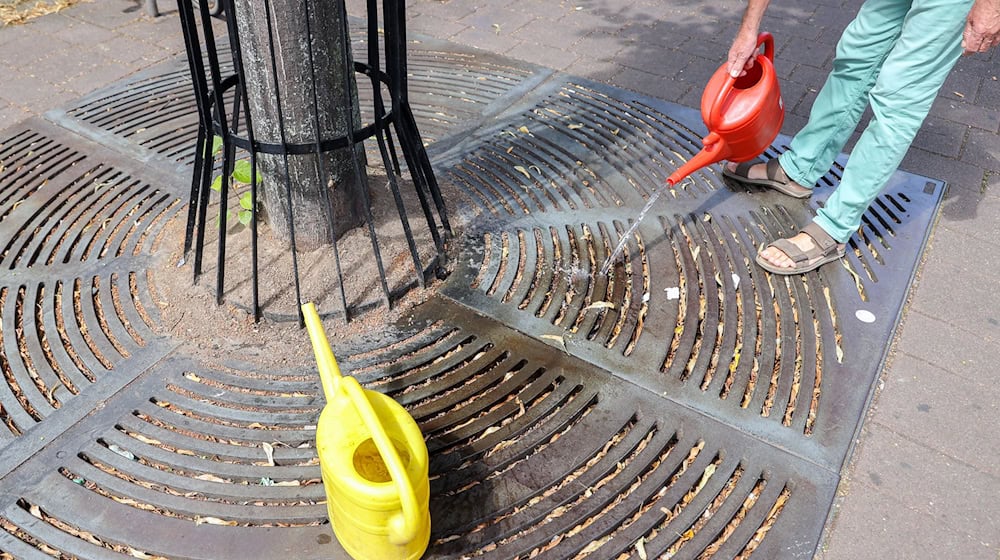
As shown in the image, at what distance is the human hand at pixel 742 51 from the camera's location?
96.7 inches

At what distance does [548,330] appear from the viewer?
7.73 feet

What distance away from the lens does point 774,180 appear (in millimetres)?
3098

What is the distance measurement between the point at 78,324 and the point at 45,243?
535mm

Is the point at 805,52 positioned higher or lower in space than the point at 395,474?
lower

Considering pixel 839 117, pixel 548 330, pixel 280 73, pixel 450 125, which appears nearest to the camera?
pixel 280 73

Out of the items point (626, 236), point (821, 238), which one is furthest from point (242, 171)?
point (821, 238)

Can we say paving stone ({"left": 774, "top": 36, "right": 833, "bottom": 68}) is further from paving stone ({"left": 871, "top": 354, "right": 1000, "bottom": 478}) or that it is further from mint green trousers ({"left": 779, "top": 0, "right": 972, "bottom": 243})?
paving stone ({"left": 871, "top": 354, "right": 1000, "bottom": 478})

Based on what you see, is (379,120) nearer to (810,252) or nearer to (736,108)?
(736,108)

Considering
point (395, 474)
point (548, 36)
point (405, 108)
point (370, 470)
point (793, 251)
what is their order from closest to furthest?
1. point (395, 474)
2. point (370, 470)
3. point (405, 108)
4. point (793, 251)
5. point (548, 36)

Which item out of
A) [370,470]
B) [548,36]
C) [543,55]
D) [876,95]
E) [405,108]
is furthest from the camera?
[548,36]

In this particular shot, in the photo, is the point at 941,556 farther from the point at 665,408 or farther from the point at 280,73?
the point at 280,73

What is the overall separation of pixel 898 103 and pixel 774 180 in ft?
2.33

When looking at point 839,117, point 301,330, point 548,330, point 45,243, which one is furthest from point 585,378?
point 45,243

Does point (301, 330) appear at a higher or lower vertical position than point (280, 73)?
lower
